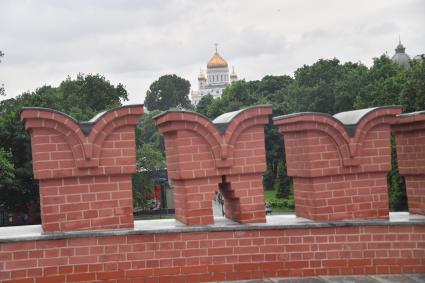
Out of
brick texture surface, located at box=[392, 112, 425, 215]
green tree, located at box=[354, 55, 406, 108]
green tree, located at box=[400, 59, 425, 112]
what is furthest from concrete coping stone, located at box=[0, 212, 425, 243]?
green tree, located at box=[354, 55, 406, 108]

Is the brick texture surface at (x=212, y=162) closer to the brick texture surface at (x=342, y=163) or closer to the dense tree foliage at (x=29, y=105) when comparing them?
the brick texture surface at (x=342, y=163)

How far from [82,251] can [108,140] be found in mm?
1258

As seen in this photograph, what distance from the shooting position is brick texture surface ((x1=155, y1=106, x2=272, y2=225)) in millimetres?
6586

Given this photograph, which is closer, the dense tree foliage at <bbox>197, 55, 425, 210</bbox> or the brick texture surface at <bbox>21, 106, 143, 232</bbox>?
the brick texture surface at <bbox>21, 106, 143, 232</bbox>

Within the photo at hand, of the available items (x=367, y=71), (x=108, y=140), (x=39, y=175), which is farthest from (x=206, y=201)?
(x=367, y=71)

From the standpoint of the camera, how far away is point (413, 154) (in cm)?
732

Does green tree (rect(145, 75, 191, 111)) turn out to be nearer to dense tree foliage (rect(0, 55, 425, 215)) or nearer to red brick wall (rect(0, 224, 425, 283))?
dense tree foliage (rect(0, 55, 425, 215))

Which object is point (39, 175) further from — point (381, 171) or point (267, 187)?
point (267, 187)

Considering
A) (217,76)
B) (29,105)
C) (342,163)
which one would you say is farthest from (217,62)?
(342,163)

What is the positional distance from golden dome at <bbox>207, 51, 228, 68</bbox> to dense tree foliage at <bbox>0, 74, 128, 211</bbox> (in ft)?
348

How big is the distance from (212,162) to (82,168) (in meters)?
1.50

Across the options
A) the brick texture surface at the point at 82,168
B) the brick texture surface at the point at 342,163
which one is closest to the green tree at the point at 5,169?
the brick texture surface at the point at 82,168

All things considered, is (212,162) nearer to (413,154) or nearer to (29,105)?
(413,154)

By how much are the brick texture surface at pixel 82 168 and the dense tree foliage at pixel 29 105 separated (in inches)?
688
